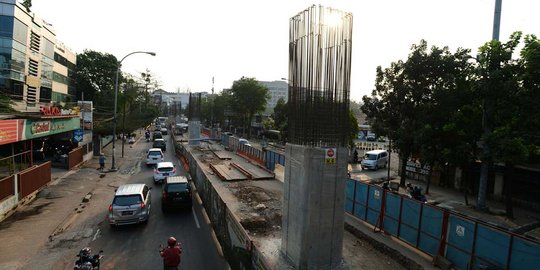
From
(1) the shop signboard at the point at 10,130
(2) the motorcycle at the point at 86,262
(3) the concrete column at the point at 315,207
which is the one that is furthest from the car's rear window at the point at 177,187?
(3) the concrete column at the point at 315,207

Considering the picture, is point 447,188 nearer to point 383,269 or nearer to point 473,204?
point 473,204

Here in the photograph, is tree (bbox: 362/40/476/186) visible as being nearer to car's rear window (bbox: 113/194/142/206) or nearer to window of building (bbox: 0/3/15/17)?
car's rear window (bbox: 113/194/142/206)

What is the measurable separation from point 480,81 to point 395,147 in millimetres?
7741

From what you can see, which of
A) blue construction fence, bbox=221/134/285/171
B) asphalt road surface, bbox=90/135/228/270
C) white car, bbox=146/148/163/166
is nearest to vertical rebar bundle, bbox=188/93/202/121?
blue construction fence, bbox=221/134/285/171

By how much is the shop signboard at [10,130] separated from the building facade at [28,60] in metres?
11.3

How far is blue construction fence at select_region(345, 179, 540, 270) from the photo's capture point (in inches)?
359

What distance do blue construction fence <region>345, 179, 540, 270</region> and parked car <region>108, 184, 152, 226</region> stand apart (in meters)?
9.69

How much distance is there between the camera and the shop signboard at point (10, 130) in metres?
15.7

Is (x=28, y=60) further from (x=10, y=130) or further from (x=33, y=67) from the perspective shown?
(x=10, y=130)

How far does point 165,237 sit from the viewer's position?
1327 cm

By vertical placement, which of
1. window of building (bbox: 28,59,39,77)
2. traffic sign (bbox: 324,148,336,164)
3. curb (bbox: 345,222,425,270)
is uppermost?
window of building (bbox: 28,59,39,77)

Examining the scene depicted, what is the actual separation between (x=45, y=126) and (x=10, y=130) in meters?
6.33

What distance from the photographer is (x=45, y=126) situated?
74.2 ft

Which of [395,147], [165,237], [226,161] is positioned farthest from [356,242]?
[226,161]
